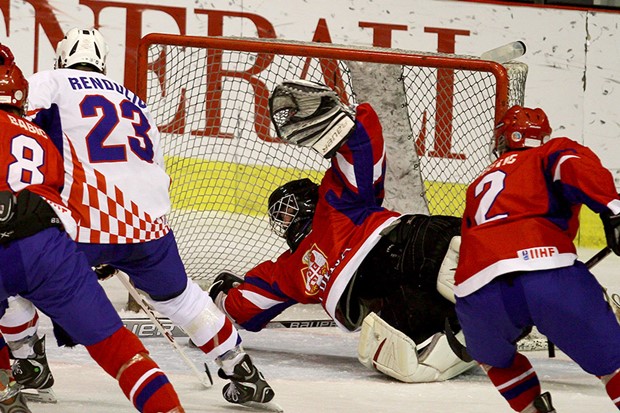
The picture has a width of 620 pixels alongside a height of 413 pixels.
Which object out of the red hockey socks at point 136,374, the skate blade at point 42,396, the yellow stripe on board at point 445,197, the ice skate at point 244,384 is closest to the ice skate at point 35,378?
the skate blade at point 42,396

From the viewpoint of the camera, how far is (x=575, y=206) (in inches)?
115

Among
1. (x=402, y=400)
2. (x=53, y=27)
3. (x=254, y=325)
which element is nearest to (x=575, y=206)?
(x=402, y=400)

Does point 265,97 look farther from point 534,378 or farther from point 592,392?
point 534,378

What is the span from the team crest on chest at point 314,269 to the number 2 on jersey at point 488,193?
3.51ft

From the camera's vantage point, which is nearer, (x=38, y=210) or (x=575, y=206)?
(x=38, y=210)

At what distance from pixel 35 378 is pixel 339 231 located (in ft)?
3.71

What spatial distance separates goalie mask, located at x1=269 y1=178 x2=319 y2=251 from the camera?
4195mm

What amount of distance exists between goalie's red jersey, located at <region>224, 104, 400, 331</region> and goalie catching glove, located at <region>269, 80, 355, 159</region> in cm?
7

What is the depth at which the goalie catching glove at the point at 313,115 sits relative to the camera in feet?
12.8

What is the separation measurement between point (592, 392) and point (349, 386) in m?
0.74

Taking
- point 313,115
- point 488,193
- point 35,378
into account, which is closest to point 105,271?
point 35,378

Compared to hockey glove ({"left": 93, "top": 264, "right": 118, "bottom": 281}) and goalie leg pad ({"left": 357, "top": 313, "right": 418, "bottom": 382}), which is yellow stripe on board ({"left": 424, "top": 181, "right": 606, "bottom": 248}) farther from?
hockey glove ({"left": 93, "top": 264, "right": 118, "bottom": 281})

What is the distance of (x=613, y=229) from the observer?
8.90ft

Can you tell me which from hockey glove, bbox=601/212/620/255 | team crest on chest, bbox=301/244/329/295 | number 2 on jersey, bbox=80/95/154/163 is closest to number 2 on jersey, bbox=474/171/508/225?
hockey glove, bbox=601/212/620/255
